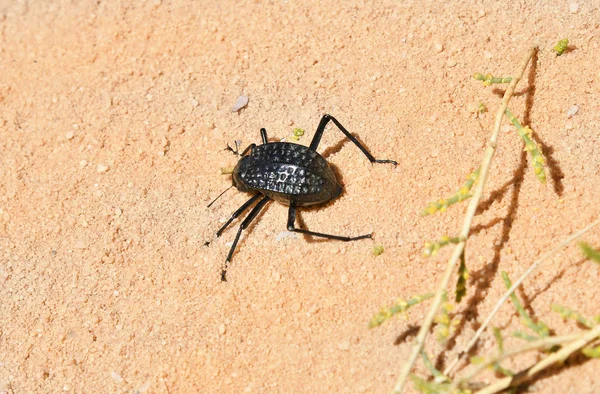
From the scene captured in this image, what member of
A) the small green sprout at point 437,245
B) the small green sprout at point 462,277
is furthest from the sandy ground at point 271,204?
the small green sprout at point 437,245

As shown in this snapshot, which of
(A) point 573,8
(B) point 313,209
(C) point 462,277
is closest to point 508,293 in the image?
(C) point 462,277

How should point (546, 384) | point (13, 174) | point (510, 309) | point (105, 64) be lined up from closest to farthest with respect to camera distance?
1. point (546, 384)
2. point (510, 309)
3. point (13, 174)
4. point (105, 64)

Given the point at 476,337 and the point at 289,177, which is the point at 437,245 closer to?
the point at 476,337

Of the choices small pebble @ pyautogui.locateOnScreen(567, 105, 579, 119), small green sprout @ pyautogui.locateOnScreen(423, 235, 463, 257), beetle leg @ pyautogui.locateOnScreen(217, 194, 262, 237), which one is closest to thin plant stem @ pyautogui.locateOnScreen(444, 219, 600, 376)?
small green sprout @ pyautogui.locateOnScreen(423, 235, 463, 257)

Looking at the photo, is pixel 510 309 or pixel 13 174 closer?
pixel 510 309

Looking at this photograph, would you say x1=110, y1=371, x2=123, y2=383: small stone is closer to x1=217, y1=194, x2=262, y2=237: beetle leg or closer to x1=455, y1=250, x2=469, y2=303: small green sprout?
x1=217, y1=194, x2=262, y2=237: beetle leg

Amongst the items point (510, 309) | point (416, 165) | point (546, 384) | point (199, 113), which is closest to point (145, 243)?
point (199, 113)

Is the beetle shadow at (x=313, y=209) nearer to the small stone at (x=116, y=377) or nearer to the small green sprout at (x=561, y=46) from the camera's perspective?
the small stone at (x=116, y=377)

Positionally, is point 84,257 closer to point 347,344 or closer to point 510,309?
point 347,344
